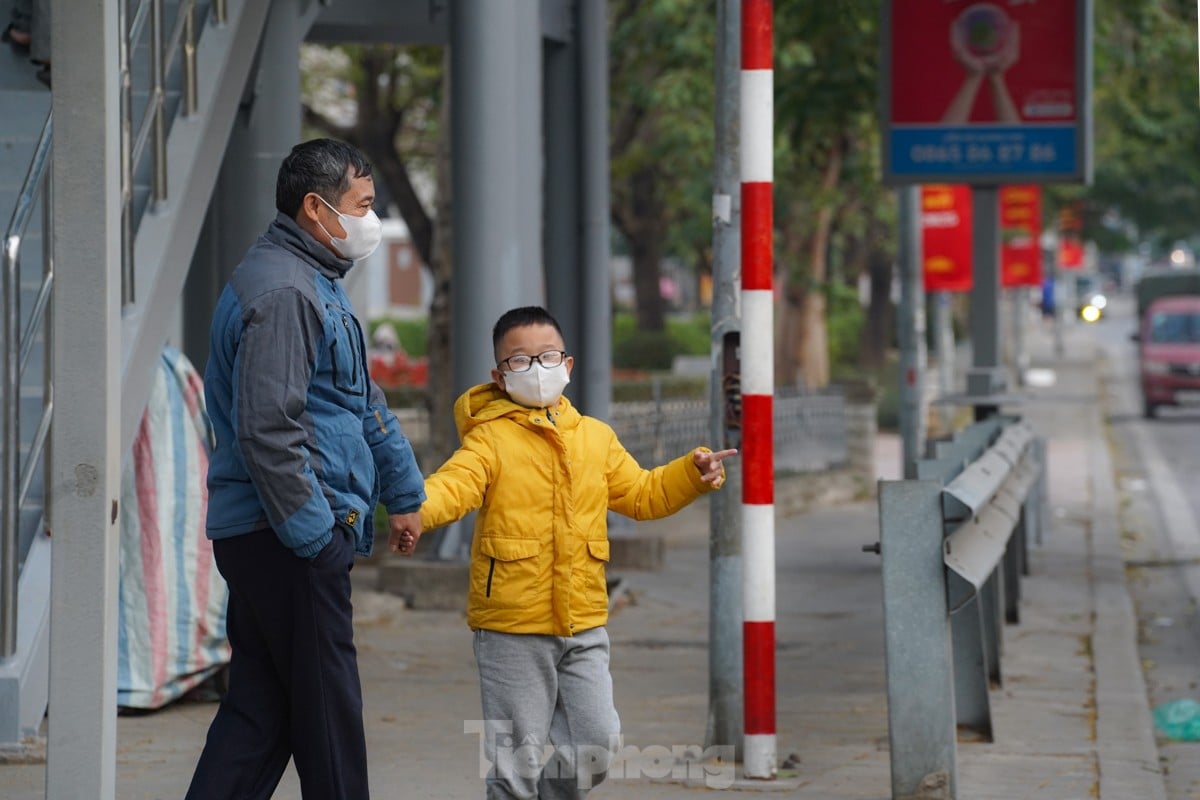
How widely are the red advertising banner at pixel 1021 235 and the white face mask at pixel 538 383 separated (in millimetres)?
26884

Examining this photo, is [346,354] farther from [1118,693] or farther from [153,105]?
[1118,693]

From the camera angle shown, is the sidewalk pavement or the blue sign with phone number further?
the blue sign with phone number

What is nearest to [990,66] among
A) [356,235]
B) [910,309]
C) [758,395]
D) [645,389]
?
[910,309]

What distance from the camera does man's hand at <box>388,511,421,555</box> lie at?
4.49 m

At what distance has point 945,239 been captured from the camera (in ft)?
64.5

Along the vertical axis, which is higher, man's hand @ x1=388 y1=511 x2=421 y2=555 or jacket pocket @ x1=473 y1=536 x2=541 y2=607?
man's hand @ x1=388 y1=511 x2=421 y2=555

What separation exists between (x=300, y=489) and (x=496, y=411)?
0.74 metres

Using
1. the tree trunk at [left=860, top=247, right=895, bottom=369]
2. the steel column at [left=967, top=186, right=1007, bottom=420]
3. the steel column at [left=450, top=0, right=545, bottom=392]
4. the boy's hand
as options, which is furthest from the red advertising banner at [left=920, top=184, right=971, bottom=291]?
the tree trunk at [left=860, top=247, right=895, bottom=369]

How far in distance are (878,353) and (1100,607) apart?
31097 millimetres

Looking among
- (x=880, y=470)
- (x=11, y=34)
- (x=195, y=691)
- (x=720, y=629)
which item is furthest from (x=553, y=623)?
(x=880, y=470)

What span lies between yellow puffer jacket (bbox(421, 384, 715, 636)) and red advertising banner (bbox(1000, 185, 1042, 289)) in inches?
1058

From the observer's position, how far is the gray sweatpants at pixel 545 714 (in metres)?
4.72

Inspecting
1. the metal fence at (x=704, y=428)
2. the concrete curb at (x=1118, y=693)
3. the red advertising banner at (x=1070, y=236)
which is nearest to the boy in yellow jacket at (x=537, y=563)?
the concrete curb at (x=1118, y=693)

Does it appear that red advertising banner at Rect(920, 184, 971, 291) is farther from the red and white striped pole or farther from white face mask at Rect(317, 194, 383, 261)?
white face mask at Rect(317, 194, 383, 261)
